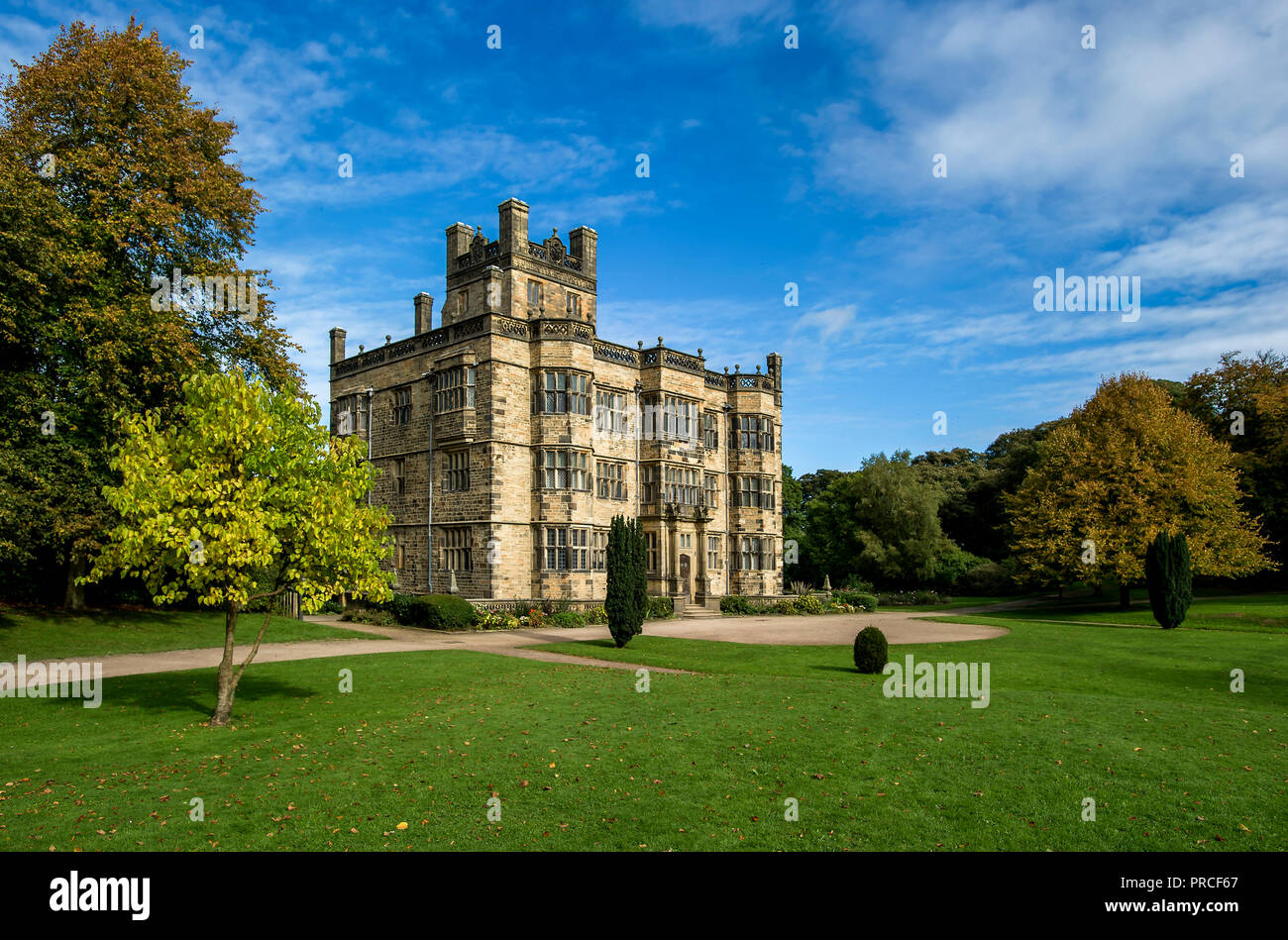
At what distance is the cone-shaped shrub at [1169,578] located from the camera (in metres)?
32.6

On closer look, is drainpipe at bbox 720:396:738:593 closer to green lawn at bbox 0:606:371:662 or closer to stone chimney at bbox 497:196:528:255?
stone chimney at bbox 497:196:528:255

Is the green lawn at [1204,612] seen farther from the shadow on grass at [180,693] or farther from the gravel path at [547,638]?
the shadow on grass at [180,693]

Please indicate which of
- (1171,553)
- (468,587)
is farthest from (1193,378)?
(468,587)

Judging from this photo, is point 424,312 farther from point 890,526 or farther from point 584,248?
point 890,526

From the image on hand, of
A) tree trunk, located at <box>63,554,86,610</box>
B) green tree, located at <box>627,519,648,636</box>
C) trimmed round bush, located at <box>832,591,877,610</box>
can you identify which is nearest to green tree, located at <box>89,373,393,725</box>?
green tree, located at <box>627,519,648,636</box>

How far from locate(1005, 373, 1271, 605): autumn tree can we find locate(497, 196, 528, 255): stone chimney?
3306 cm

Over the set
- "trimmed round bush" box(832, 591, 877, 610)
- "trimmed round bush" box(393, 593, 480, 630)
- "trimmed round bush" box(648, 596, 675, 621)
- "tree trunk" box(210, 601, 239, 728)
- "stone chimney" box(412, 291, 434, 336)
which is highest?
"stone chimney" box(412, 291, 434, 336)

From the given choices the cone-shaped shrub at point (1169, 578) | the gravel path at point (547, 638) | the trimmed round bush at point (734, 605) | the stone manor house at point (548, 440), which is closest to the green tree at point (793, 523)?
the stone manor house at point (548, 440)

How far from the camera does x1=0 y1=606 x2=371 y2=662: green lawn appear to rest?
22203 mm

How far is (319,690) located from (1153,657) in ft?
78.8

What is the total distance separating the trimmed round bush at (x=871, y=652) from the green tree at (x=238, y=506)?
12.2m

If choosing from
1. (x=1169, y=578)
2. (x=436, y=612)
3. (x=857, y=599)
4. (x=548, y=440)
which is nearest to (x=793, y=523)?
(x=857, y=599)

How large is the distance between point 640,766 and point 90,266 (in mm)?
23624

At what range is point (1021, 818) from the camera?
848 centimetres
